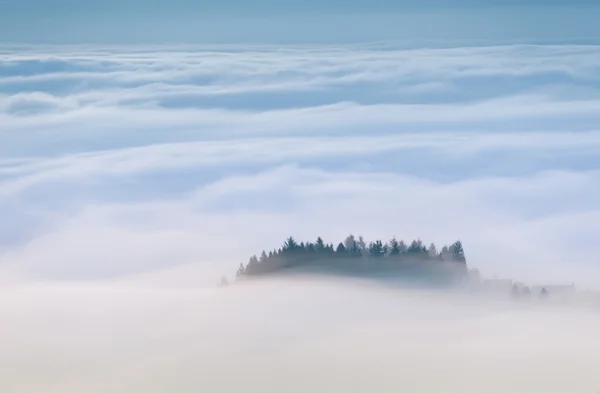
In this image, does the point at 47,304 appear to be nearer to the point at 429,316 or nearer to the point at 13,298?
the point at 13,298

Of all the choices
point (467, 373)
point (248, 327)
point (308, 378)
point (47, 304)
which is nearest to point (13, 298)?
point (47, 304)
